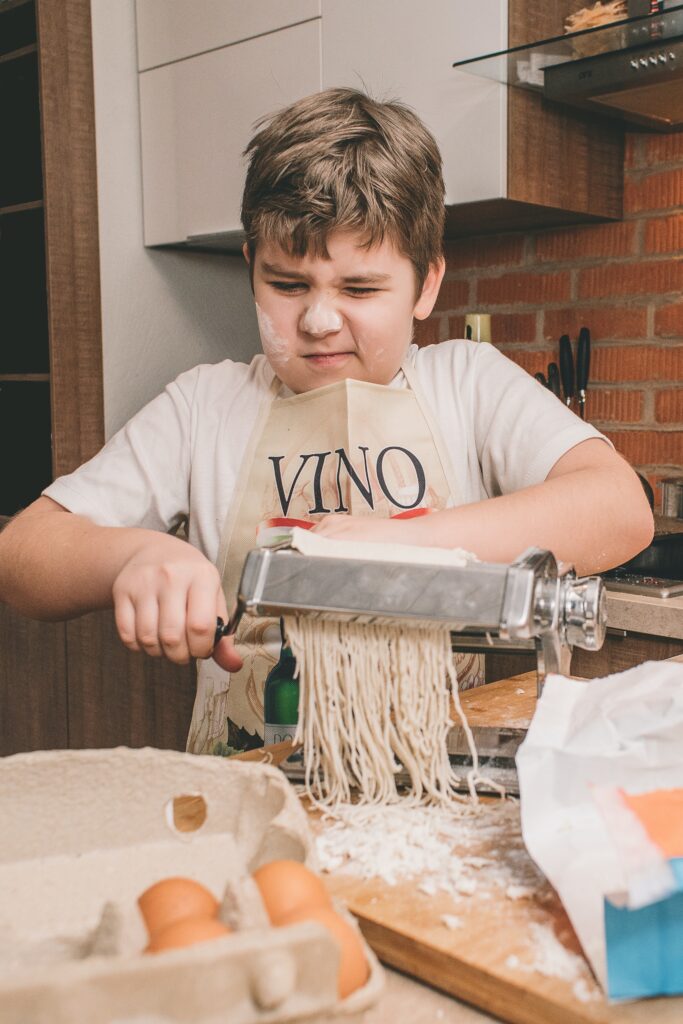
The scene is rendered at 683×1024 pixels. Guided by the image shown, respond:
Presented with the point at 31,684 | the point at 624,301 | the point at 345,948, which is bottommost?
the point at 31,684

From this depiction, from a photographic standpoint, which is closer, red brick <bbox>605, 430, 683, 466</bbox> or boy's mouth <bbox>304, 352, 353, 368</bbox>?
boy's mouth <bbox>304, 352, 353, 368</bbox>

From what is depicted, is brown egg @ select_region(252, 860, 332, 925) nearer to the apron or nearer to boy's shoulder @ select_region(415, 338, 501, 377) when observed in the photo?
the apron

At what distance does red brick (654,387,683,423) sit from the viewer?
1929 millimetres

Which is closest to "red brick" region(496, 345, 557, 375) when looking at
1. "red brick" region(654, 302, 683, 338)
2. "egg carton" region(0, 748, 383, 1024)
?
"red brick" region(654, 302, 683, 338)

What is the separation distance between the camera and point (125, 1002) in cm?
35

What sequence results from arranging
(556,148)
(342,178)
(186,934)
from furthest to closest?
(556,148)
(342,178)
(186,934)

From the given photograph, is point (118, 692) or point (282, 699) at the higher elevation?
point (282, 699)

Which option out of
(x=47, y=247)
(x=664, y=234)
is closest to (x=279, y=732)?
(x=664, y=234)

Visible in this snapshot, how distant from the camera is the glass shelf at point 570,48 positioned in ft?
4.78

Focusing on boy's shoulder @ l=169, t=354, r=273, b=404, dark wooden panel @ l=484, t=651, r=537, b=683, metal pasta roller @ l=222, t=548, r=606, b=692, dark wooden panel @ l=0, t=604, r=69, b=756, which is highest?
boy's shoulder @ l=169, t=354, r=273, b=404

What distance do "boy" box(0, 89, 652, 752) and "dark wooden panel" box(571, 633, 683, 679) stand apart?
461 mm

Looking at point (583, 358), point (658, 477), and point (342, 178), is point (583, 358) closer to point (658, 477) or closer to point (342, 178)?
point (658, 477)

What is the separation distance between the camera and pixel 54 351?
2.24m

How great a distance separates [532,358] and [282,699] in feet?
4.82
